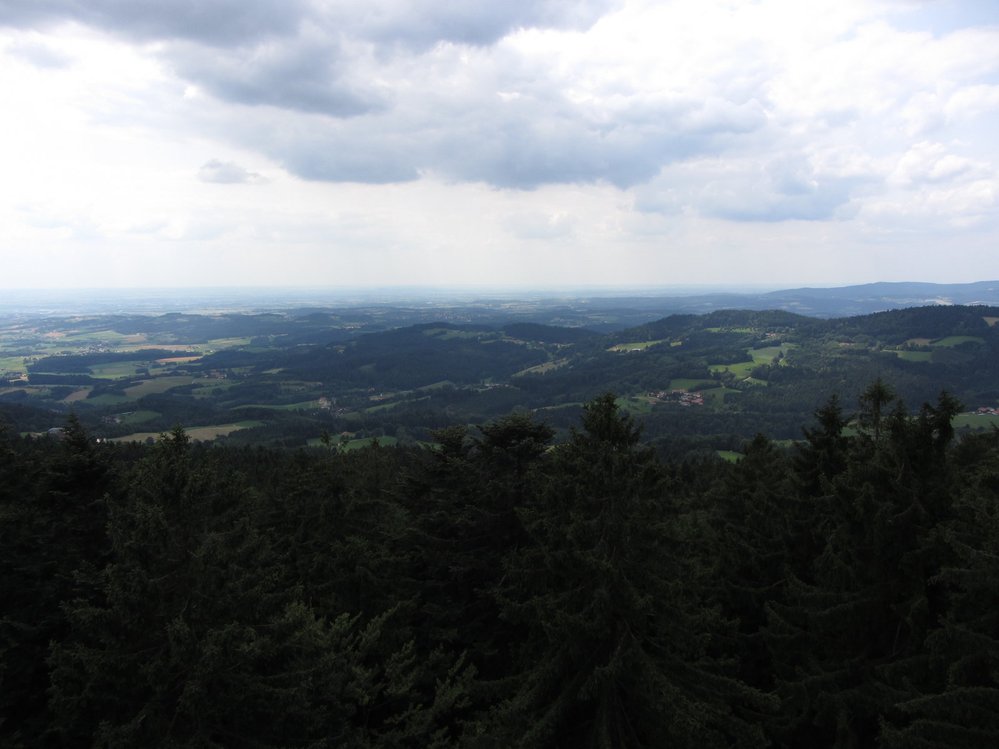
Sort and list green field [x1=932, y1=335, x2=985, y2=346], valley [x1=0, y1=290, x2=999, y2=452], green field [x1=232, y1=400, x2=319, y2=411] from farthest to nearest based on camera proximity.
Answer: green field [x1=932, y1=335, x2=985, y2=346] → green field [x1=232, y1=400, x2=319, y2=411] → valley [x1=0, y1=290, x2=999, y2=452]

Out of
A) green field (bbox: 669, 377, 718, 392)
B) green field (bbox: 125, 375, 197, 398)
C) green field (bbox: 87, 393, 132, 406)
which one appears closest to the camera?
green field (bbox: 87, 393, 132, 406)

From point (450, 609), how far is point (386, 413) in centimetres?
13603

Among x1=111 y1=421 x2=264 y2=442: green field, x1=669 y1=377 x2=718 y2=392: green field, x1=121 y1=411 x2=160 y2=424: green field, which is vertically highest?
x1=669 y1=377 x2=718 y2=392: green field

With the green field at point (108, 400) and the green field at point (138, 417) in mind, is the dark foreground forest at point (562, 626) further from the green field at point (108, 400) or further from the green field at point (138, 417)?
the green field at point (108, 400)

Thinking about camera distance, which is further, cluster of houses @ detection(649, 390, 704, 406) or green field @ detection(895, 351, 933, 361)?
green field @ detection(895, 351, 933, 361)

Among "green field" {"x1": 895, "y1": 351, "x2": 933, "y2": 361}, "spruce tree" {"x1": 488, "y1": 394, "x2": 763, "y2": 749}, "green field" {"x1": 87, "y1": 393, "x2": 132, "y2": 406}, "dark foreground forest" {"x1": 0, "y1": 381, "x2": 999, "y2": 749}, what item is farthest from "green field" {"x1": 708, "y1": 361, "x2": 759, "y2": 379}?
"green field" {"x1": 87, "y1": 393, "x2": 132, "y2": 406}

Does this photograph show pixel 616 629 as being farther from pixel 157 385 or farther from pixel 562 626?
pixel 157 385

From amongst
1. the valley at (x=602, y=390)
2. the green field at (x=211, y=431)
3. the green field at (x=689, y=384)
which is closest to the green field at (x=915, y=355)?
the valley at (x=602, y=390)

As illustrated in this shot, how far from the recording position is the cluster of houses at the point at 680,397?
144275 mm

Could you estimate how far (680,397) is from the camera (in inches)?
5896

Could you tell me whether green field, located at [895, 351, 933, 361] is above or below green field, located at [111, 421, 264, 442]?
above

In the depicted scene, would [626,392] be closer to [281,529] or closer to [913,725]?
[281,529]

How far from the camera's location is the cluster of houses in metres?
144

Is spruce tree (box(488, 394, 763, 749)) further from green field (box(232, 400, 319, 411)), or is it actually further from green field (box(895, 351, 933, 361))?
green field (box(895, 351, 933, 361))
